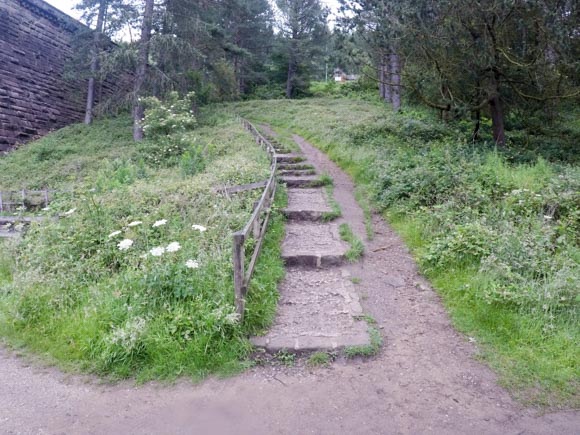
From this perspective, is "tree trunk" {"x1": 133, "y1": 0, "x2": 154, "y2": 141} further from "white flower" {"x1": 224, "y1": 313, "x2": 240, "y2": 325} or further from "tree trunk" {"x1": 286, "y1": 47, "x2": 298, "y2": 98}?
"tree trunk" {"x1": 286, "y1": 47, "x2": 298, "y2": 98}

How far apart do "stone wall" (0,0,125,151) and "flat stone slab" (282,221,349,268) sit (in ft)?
48.2

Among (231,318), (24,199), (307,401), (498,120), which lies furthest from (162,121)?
(307,401)

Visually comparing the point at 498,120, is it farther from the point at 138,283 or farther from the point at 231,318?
the point at 138,283

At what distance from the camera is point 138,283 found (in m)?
4.37

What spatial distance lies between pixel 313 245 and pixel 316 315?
1.93 m

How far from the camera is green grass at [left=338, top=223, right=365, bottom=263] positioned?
596cm

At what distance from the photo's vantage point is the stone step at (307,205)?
7648mm

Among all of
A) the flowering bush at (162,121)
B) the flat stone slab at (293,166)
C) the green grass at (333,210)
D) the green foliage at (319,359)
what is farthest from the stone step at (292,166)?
the green foliage at (319,359)

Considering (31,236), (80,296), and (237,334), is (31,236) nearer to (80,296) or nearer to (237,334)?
(80,296)

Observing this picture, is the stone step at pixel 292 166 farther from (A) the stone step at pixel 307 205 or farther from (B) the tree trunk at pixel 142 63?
(B) the tree trunk at pixel 142 63

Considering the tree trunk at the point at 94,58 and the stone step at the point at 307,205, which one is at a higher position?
the tree trunk at the point at 94,58

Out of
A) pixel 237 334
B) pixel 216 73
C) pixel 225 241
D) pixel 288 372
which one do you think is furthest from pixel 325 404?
pixel 216 73

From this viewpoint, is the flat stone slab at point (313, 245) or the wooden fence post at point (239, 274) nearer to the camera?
the wooden fence post at point (239, 274)

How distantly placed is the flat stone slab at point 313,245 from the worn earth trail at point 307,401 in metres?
1.86
